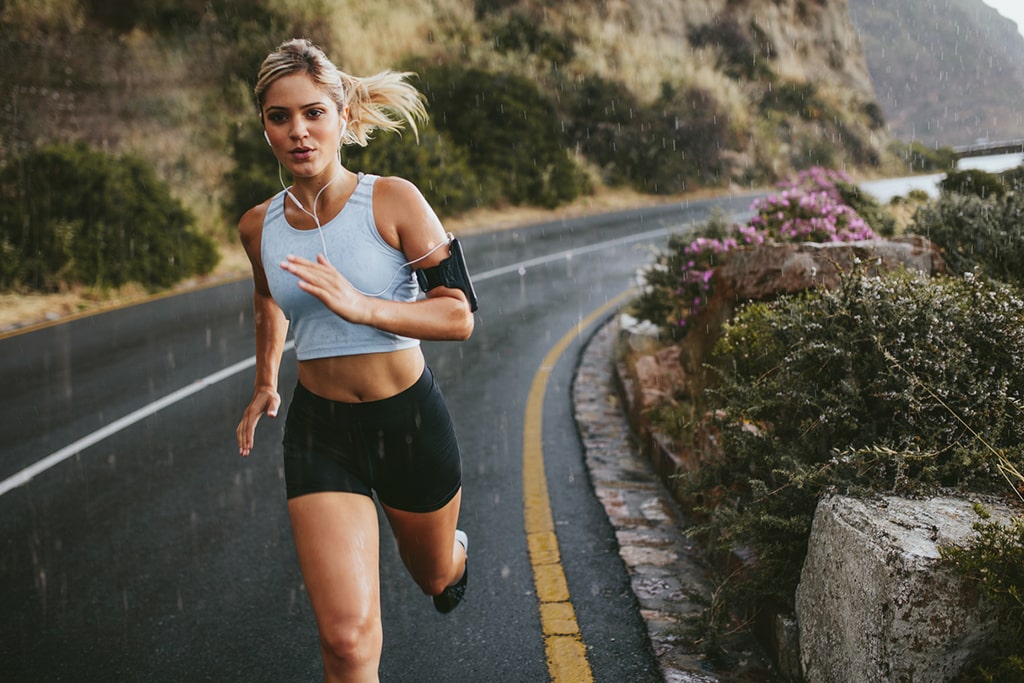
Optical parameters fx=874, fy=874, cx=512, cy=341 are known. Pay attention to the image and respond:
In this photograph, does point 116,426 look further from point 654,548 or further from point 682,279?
point 682,279

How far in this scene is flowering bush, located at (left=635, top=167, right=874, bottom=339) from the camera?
320 inches

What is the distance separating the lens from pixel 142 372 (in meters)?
8.87

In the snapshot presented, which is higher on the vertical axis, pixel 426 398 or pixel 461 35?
pixel 461 35

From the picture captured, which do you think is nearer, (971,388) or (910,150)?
(971,388)

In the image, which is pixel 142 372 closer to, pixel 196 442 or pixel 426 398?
pixel 196 442

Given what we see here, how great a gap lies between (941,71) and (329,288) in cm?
11764

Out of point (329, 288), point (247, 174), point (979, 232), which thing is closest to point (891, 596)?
point (329, 288)

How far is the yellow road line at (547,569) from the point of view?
3.61 meters

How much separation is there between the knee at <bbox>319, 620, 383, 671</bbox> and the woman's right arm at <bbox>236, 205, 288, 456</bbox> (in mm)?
909

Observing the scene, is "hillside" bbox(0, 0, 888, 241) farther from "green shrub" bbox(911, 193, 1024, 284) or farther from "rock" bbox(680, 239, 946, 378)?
"green shrub" bbox(911, 193, 1024, 284)

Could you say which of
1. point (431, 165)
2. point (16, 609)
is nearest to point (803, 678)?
point (16, 609)

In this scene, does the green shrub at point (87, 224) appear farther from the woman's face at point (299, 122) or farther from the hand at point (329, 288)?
the hand at point (329, 288)

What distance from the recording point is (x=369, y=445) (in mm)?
2930

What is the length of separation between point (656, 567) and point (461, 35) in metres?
32.2
